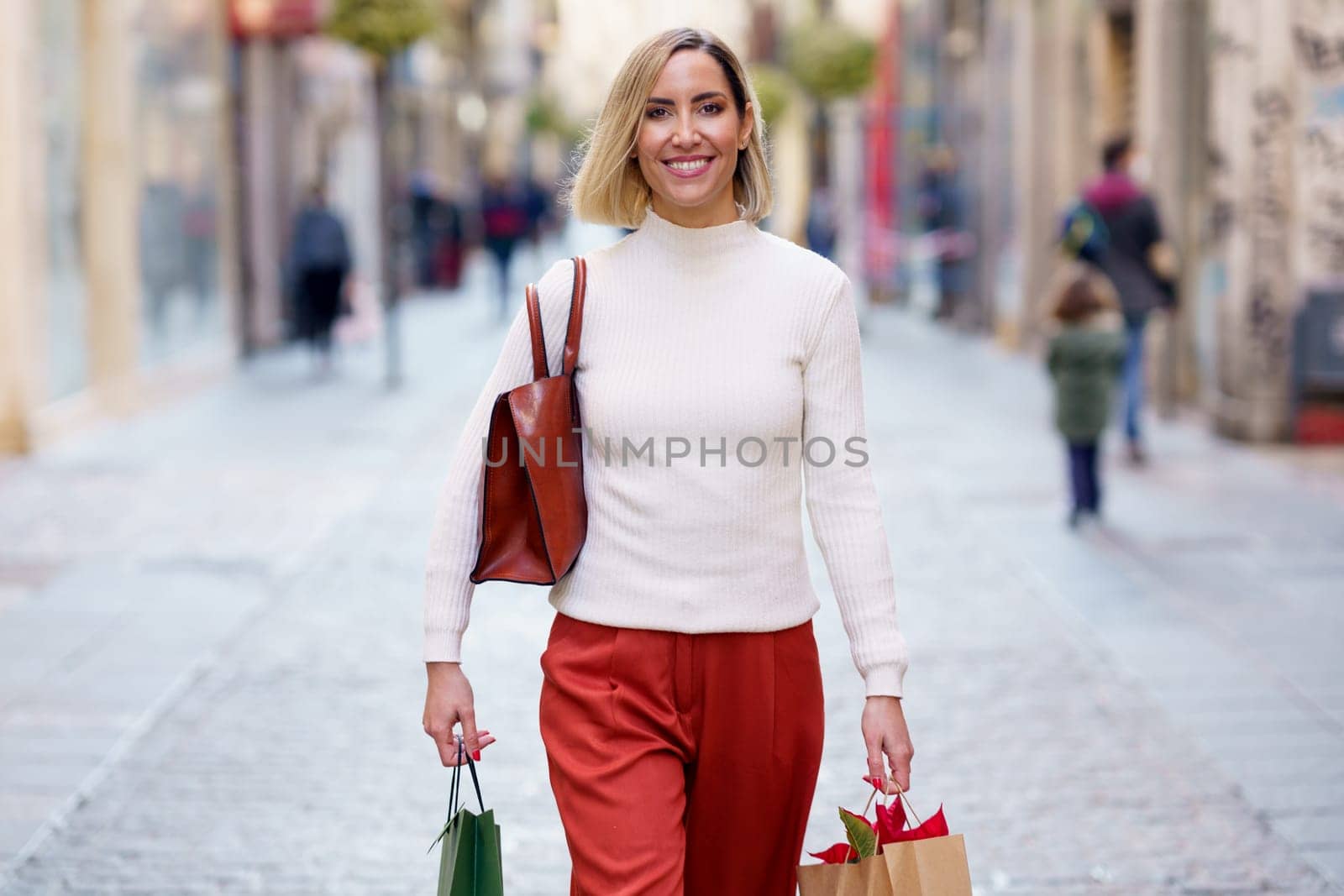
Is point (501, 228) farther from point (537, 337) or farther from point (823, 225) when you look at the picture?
point (537, 337)

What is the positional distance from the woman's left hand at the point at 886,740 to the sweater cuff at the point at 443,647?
590 millimetres

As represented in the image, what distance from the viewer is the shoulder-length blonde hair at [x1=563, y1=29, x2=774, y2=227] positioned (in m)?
2.80

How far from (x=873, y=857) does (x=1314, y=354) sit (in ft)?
33.1

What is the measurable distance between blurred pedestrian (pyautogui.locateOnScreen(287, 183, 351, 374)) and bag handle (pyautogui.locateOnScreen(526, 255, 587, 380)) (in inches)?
611

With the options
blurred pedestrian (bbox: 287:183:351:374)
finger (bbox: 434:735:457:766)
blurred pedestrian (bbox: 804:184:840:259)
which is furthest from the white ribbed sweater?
blurred pedestrian (bbox: 804:184:840:259)

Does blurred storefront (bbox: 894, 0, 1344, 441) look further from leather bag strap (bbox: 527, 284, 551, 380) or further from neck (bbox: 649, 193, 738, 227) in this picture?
leather bag strap (bbox: 527, 284, 551, 380)

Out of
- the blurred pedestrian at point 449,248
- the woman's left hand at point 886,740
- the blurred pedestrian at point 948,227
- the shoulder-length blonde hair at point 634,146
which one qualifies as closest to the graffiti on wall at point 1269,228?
the shoulder-length blonde hair at point 634,146

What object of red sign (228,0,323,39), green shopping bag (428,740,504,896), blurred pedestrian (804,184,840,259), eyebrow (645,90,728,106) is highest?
red sign (228,0,323,39)

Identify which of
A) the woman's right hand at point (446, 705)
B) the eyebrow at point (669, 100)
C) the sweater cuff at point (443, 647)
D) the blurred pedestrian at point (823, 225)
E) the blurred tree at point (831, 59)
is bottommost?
the blurred pedestrian at point (823, 225)

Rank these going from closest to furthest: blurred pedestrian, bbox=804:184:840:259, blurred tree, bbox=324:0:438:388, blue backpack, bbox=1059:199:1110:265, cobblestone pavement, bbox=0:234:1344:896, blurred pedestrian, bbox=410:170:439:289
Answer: cobblestone pavement, bbox=0:234:1344:896 → blue backpack, bbox=1059:199:1110:265 → blurred tree, bbox=324:0:438:388 → blurred pedestrian, bbox=804:184:840:259 → blurred pedestrian, bbox=410:170:439:289

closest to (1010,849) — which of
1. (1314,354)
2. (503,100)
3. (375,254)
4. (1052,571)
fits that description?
(1052,571)

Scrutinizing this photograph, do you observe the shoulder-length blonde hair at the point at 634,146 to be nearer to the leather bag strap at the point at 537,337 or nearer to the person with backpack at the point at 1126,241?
the leather bag strap at the point at 537,337

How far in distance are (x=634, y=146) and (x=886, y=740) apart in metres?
0.92

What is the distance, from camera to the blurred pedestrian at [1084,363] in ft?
28.8
